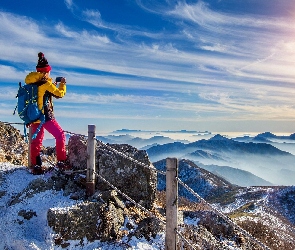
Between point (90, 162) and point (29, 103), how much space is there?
116 inches

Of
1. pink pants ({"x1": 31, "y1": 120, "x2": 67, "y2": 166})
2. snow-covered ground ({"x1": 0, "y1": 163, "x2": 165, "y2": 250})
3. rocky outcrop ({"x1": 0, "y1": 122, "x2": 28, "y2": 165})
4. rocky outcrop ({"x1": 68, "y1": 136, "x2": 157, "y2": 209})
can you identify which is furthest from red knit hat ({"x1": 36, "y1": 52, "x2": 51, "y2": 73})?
rocky outcrop ({"x1": 0, "y1": 122, "x2": 28, "y2": 165})

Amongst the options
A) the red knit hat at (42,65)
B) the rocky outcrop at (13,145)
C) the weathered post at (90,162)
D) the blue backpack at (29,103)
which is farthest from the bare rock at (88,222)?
the rocky outcrop at (13,145)

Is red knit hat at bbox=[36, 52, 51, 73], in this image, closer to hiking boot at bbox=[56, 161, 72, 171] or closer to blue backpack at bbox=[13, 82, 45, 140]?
blue backpack at bbox=[13, 82, 45, 140]

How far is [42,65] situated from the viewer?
33.5 ft

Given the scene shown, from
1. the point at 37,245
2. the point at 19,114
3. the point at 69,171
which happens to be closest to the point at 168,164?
the point at 37,245

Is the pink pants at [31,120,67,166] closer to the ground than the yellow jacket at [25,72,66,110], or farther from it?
closer to the ground

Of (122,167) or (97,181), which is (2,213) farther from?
(122,167)

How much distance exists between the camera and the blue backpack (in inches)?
394

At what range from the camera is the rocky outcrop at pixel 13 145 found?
1629cm

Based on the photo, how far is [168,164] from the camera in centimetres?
630

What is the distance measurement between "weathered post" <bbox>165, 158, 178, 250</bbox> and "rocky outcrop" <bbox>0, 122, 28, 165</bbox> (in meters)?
11.0

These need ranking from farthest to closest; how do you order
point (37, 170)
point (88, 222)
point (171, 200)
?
1. point (37, 170)
2. point (88, 222)
3. point (171, 200)

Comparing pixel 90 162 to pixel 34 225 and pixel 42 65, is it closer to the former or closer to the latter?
pixel 34 225

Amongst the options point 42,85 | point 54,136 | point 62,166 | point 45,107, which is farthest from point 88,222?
point 42,85
